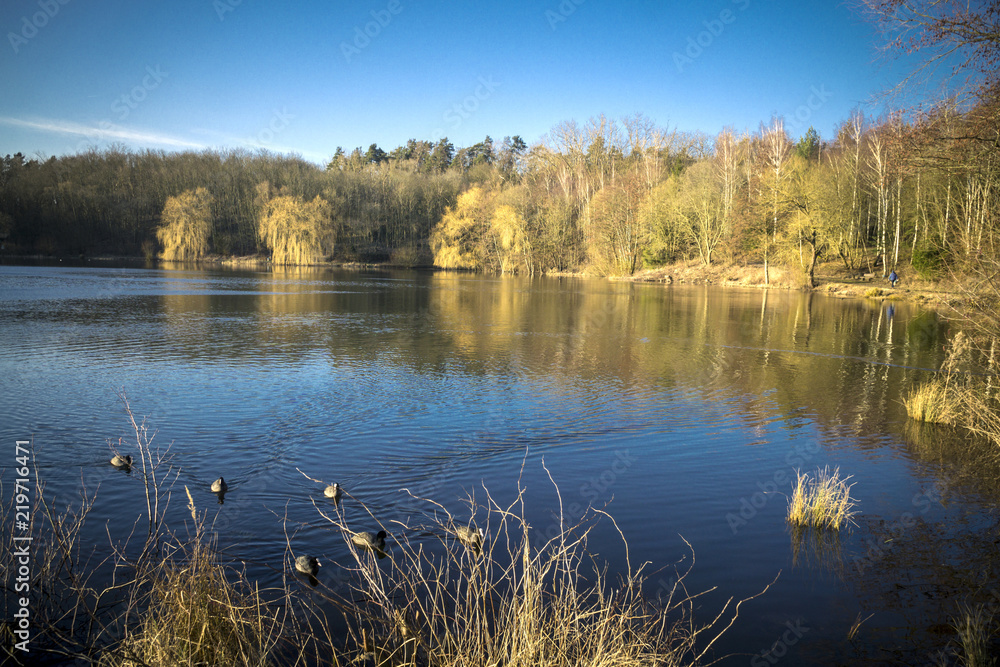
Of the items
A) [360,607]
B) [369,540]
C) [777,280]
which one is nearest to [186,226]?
[777,280]

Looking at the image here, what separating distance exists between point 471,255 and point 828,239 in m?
47.0

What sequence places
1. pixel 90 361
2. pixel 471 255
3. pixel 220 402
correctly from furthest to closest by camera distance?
pixel 471 255 < pixel 90 361 < pixel 220 402

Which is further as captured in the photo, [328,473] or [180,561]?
[328,473]

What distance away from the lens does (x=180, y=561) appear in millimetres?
6297

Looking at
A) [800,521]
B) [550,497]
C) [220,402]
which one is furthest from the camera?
[220,402]

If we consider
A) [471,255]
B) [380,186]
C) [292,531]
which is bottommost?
[292,531]

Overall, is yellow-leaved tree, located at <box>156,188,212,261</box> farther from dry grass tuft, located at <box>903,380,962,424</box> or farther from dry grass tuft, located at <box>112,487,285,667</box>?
dry grass tuft, located at <box>112,487,285,667</box>

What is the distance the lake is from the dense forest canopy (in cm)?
457

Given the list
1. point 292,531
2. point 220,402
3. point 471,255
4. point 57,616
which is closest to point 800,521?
point 292,531

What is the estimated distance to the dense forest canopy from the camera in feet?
105

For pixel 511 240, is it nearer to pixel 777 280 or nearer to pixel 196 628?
pixel 777 280

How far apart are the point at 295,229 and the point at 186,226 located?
54.9 ft

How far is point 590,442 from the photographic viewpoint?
11.1 meters

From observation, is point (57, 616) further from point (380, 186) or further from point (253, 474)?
point (380, 186)
